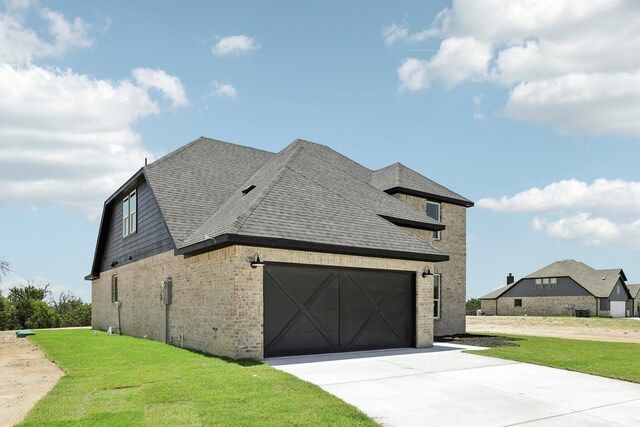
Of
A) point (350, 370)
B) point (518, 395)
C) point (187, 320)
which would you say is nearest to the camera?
point (518, 395)

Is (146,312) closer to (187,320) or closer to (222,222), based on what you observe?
(187,320)

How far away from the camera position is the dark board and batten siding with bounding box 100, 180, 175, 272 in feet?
61.6

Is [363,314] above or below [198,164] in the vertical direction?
below

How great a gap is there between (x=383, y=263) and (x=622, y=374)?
6.83m

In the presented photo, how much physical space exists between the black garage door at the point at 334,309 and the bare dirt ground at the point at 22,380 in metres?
5.30

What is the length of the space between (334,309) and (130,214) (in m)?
12.3

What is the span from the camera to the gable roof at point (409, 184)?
23062 mm

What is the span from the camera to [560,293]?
64.4m

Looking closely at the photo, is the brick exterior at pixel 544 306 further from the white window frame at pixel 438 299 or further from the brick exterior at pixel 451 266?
the white window frame at pixel 438 299

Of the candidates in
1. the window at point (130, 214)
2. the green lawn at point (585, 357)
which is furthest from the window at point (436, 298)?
the window at point (130, 214)

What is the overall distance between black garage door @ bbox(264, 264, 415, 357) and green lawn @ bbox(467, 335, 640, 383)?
2.74 m

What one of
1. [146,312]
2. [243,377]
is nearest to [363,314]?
[243,377]

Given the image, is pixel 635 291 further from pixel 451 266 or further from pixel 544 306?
pixel 451 266

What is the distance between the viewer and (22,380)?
1095 cm
